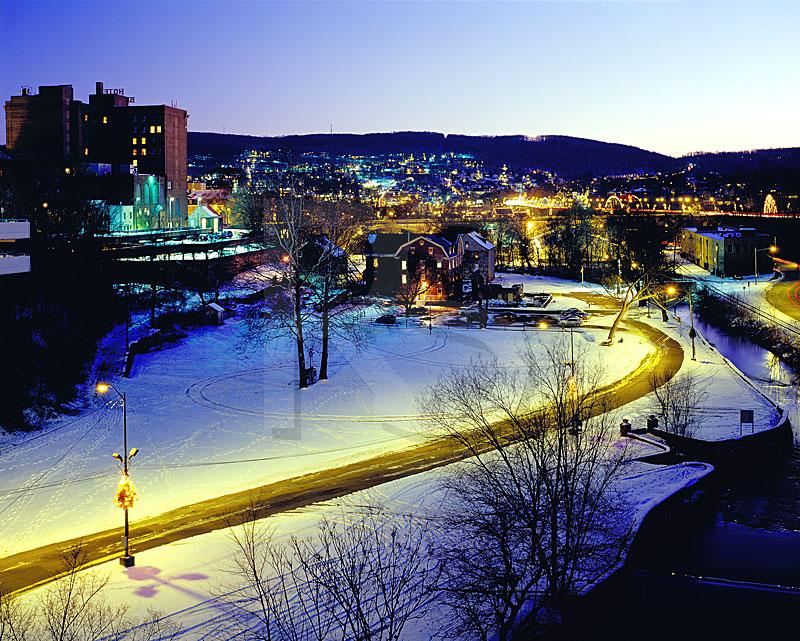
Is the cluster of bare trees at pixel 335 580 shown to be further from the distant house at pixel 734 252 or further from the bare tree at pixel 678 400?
the distant house at pixel 734 252

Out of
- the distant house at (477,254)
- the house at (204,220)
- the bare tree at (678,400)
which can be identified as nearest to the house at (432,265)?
the distant house at (477,254)

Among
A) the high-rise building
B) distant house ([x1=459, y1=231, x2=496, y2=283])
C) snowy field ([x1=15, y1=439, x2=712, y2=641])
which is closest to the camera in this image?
snowy field ([x1=15, y1=439, x2=712, y2=641])

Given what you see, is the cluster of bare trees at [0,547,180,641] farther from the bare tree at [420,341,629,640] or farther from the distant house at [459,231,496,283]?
the distant house at [459,231,496,283]

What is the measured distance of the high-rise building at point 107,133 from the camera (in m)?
80.2

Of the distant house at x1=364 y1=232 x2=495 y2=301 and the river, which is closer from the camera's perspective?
the river

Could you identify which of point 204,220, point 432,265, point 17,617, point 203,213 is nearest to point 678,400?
point 17,617

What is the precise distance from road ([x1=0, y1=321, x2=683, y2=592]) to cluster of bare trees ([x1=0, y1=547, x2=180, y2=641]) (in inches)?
27.2

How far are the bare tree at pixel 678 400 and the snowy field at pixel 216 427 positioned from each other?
184 centimetres

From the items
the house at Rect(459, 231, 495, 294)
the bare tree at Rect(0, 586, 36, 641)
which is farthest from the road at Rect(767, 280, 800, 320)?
the bare tree at Rect(0, 586, 36, 641)

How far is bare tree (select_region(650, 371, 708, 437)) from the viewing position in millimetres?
21734

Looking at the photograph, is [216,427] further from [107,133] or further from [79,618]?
[107,133]

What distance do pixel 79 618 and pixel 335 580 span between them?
359 cm

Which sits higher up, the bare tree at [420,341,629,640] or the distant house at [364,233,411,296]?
the distant house at [364,233,411,296]

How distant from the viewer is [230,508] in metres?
16.4
